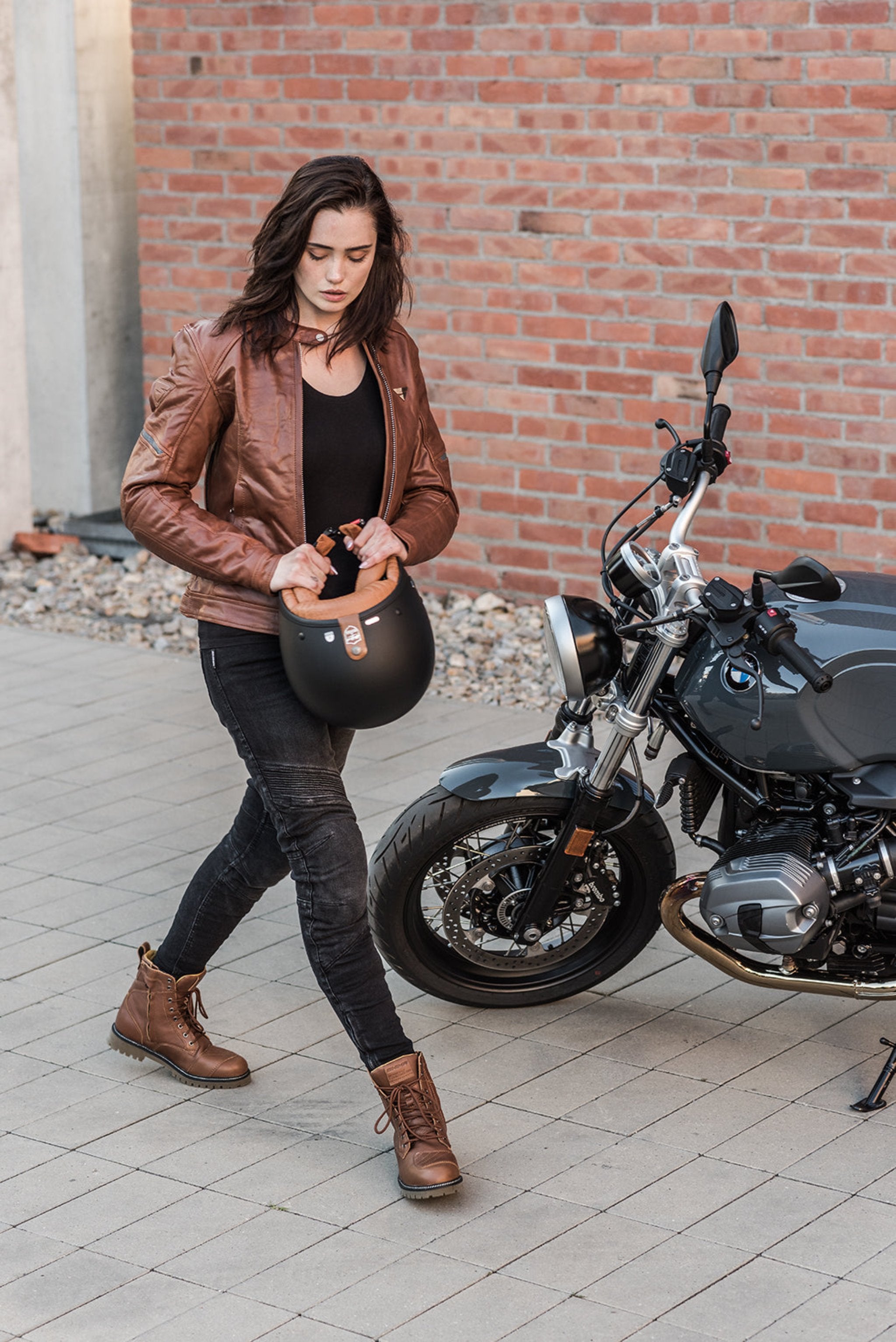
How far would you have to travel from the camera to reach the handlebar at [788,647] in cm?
339

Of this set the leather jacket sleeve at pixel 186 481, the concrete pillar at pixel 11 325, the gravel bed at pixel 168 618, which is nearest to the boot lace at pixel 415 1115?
the leather jacket sleeve at pixel 186 481

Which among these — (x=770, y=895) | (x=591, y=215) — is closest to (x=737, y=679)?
(x=770, y=895)

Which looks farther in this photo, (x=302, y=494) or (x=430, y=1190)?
(x=302, y=494)

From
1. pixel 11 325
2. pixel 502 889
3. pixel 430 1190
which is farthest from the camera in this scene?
pixel 11 325

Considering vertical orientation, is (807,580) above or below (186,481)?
below

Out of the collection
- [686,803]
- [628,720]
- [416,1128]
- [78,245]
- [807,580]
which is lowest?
[416,1128]

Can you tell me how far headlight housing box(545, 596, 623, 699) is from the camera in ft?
12.5

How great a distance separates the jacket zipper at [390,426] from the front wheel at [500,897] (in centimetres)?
66

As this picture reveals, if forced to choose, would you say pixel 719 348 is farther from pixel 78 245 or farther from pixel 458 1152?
pixel 78 245

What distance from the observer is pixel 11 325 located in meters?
8.58

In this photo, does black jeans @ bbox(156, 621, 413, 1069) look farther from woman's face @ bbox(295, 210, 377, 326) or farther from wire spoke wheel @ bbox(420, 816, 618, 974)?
woman's face @ bbox(295, 210, 377, 326)

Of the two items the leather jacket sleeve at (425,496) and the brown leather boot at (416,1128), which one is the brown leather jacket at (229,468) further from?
the brown leather boot at (416,1128)

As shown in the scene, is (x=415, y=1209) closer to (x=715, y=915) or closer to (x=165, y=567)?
(x=715, y=915)

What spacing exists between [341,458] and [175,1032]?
4.09ft
